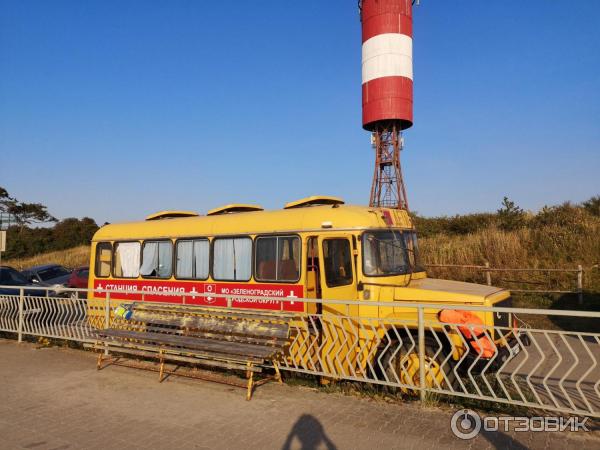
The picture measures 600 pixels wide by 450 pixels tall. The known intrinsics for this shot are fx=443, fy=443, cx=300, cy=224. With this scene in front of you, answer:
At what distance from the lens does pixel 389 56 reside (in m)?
23.9

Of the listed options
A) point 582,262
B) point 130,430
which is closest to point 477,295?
point 130,430

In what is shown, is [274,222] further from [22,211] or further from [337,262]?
[22,211]

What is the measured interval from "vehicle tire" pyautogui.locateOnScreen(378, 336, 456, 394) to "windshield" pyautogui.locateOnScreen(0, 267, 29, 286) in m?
14.0

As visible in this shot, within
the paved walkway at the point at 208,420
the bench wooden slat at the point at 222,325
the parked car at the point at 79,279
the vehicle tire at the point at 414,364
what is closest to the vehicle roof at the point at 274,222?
the bench wooden slat at the point at 222,325

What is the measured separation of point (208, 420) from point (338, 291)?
2.75 m

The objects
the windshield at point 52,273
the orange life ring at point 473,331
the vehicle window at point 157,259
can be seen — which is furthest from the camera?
the windshield at point 52,273

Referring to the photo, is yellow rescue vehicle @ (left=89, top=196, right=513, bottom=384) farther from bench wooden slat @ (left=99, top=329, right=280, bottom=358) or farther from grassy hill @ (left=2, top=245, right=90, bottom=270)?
grassy hill @ (left=2, top=245, right=90, bottom=270)

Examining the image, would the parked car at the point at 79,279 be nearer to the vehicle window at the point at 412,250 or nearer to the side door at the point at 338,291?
the side door at the point at 338,291

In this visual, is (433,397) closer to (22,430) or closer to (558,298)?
(22,430)

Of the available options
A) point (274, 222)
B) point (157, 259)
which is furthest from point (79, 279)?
point (274, 222)

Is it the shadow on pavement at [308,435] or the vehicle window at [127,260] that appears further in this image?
the vehicle window at [127,260]

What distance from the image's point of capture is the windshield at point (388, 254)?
6.81m

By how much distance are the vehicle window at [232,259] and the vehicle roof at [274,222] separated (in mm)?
194

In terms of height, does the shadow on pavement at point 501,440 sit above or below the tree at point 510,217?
below
